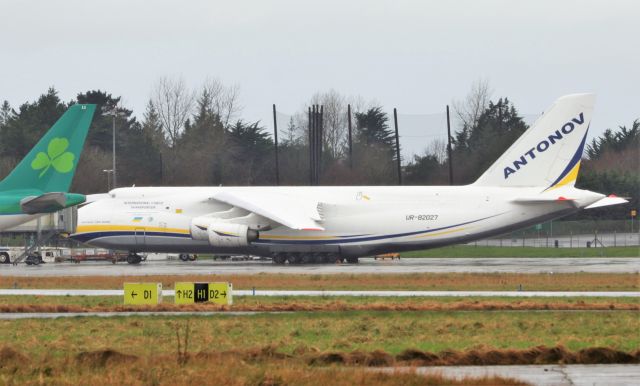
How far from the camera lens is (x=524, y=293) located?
35312 millimetres

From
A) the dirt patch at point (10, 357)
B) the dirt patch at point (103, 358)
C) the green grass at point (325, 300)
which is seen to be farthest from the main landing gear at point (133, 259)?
the dirt patch at point (103, 358)

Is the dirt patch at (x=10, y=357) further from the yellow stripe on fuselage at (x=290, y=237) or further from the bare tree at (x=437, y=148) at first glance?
the bare tree at (x=437, y=148)

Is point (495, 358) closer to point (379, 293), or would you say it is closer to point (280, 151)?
point (379, 293)


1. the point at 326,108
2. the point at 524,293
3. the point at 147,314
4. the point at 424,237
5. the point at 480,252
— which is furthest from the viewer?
the point at 326,108

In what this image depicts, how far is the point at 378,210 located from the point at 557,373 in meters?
39.4

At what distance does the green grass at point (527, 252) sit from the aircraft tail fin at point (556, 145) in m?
8.53

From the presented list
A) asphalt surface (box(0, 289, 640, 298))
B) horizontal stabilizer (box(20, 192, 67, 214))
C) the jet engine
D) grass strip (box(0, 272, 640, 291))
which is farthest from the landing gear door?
asphalt surface (box(0, 289, 640, 298))

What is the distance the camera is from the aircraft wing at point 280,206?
55.6m

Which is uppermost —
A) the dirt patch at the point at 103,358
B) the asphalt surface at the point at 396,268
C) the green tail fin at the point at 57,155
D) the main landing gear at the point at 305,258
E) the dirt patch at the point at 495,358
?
the green tail fin at the point at 57,155

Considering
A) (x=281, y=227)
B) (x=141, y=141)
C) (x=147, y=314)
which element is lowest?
(x=147, y=314)

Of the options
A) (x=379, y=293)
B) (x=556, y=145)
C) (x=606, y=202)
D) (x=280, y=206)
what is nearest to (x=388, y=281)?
(x=379, y=293)

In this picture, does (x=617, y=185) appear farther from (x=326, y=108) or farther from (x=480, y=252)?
(x=326, y=108)

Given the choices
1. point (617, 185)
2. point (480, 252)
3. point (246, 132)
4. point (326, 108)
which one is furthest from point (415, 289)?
point (326, 108)

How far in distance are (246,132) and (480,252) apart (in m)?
31.4
